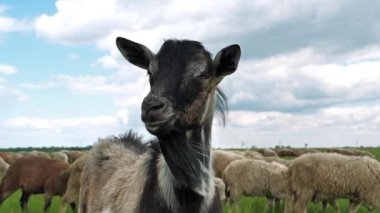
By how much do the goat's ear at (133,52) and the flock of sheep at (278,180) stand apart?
24.2 feet

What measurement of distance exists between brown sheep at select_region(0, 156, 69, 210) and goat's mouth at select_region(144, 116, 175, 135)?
37.8ft

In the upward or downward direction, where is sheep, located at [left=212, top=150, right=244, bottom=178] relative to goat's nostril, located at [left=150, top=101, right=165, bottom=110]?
downward

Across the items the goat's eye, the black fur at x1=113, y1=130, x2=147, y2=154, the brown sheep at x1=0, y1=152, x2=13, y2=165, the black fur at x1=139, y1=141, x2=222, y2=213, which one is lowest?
the black fur at x1=139, y1=141, x2=222, y2=213

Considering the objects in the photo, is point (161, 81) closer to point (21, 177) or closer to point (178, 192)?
point (178, 192)

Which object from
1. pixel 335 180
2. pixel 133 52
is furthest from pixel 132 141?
pixel 335 180

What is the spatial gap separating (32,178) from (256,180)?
6274mm

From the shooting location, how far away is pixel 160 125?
3525 millimetres

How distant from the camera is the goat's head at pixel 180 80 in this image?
11.6 feet

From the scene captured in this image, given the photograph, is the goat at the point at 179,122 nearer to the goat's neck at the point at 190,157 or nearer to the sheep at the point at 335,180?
the goat's neck at the point at 190,157

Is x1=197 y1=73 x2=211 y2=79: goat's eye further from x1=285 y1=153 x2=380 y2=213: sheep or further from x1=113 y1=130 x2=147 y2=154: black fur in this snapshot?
x1=285 y1=153 x2=380 y2=213: sheep

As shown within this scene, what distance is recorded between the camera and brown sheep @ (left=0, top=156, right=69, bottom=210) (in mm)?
14617

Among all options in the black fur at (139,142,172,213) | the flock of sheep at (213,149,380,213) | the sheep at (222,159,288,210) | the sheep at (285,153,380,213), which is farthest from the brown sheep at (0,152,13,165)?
the black fur at (139,142,172,213)

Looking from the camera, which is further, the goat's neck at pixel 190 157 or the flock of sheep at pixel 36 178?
the flock of sheep at pixel 36 178

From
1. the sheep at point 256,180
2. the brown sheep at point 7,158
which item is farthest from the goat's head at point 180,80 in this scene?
the brown sheep at point 7,158
